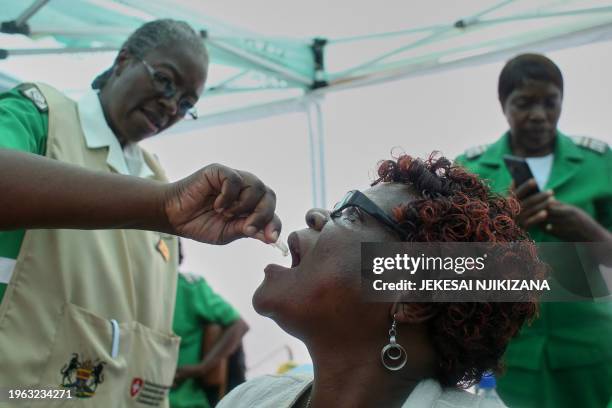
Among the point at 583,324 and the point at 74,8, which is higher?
the point at 74,8

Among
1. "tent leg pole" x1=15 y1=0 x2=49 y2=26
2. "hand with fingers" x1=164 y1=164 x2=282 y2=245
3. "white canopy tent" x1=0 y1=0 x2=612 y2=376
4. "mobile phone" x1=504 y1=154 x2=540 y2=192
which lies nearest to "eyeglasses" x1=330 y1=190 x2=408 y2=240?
"hand with fingers" x1=164 y1=164 x2=282 y2=245

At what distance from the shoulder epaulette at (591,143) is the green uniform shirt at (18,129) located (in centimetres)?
201

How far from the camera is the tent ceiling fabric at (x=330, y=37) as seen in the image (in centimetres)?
331

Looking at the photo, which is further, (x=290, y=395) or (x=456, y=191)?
(x=290, y=395)

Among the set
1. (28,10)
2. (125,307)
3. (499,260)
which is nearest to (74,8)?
(28,10)

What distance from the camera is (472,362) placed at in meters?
1.58

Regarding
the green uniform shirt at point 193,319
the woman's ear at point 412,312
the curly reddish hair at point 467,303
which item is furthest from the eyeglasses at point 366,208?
the green uniform shirt at point 193,319

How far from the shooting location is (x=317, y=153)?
14.5 feet

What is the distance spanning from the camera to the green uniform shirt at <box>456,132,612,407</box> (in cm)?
229

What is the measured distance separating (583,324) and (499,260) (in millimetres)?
1021

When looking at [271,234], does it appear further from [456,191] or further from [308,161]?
[308,161]

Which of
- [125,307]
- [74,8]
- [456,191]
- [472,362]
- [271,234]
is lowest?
[472,362]

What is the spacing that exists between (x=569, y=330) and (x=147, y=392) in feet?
4.96

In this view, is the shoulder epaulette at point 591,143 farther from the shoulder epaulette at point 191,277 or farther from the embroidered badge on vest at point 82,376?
the shoulder epaulette at point 191,277
